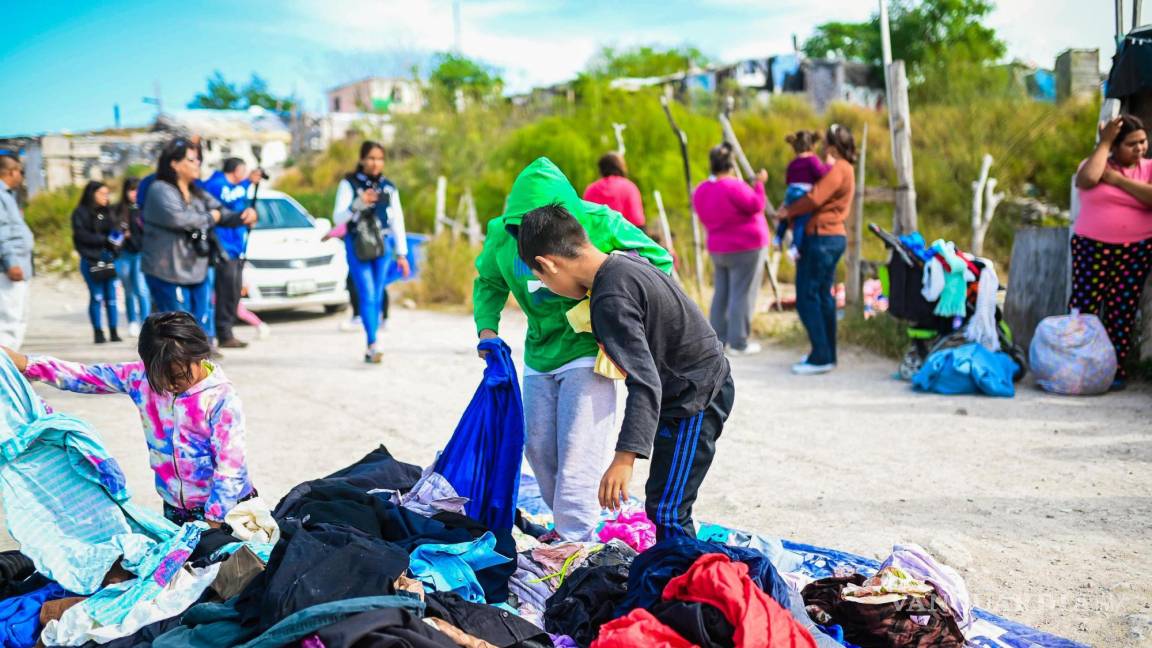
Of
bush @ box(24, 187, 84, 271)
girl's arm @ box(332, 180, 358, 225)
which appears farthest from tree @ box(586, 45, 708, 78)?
girl's arm @ box(332, 180, 358, 225)

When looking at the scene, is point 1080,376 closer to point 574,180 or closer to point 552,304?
point 552,304

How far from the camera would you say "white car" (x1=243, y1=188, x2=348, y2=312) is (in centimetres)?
1166

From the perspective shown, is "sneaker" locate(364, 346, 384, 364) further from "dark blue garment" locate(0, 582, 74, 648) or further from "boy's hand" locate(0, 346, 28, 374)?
"dark blue garment" locate(0, 582, 74, 648)

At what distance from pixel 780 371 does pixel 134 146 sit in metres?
38.1

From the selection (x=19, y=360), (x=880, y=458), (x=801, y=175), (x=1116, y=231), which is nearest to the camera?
(x=19, y=360)

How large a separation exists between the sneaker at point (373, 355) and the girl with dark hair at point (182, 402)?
4.94 meters

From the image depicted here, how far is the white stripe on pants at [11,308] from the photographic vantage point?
7098 mm

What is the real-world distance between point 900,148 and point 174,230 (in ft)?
22.4

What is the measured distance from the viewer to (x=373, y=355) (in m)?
8.76

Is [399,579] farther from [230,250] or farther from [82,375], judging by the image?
[230,250]

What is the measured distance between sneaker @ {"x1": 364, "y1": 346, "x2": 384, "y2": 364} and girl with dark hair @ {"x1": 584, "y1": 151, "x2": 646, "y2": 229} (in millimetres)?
2492

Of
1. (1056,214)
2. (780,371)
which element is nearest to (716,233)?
(780,371)

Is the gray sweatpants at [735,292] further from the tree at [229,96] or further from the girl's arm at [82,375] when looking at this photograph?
the tree at [229,96]

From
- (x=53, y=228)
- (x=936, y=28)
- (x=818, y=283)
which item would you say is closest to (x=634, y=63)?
(x=936, y=28)
